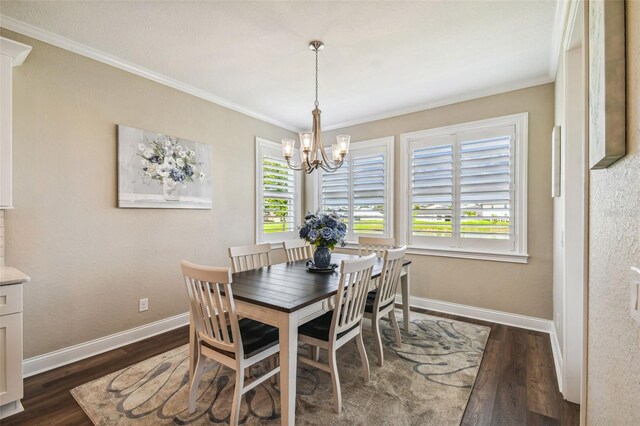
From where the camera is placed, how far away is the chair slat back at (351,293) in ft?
6.36

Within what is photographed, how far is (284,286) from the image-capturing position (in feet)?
7.20

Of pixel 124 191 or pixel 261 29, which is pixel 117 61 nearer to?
pixel 124 191

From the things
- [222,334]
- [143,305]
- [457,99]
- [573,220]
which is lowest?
[143,305]

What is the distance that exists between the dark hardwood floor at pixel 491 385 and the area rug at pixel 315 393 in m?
0.09

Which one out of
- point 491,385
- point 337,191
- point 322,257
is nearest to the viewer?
point 491,385

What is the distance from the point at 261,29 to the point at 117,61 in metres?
1.53

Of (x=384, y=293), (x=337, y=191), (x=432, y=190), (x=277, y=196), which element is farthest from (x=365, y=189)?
(x=384, y=293)

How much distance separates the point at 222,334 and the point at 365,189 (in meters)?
3.19

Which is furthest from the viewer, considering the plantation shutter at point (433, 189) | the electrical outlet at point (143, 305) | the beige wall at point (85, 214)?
the plantation shutter at point (433, 189)

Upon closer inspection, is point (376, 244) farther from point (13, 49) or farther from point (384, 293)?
point (13, 49)

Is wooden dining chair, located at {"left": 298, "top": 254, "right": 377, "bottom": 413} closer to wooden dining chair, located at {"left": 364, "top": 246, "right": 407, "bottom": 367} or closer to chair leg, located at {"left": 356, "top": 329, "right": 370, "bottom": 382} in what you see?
chair leg, located at {"left": 356, "top": 329, "right": 370, "bottom": 382}

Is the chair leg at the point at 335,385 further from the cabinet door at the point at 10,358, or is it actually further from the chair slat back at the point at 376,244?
the cabinet door at the point at 10,358

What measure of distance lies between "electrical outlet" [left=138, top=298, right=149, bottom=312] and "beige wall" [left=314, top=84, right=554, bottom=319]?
3199 mm

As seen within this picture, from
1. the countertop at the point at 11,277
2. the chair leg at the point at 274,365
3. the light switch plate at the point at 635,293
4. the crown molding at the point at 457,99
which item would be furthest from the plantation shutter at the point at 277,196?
the light switch plate at the point at 635,293
